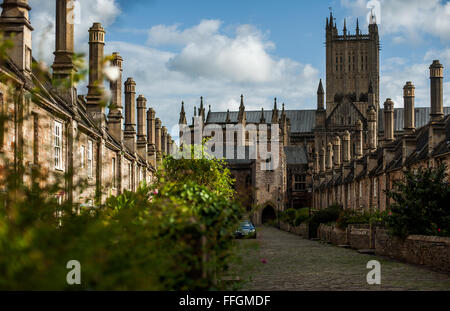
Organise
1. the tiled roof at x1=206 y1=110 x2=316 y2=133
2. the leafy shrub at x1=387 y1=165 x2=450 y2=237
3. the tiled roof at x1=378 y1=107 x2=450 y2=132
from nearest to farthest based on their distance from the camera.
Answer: the leafy shrub at x1=387 y1=165 x2=450 y2=237
the tiled roof at x1=378 y1=107 x2=450 y2=132
the tiled roof at x1=206 y1=110 x2=316 y2=133

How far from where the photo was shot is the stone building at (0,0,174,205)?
7.00 metres

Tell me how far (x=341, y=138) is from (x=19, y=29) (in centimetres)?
9342

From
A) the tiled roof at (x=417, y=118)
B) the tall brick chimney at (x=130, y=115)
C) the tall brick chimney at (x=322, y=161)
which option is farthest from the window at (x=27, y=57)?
the tiled roof at (x=417, y=118)

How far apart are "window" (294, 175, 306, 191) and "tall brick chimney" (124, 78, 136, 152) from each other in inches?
2331

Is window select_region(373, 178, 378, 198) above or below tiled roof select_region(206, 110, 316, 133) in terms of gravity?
below

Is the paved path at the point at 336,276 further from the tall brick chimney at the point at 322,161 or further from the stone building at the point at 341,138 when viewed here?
the tall brick chimney at the point at 322,161

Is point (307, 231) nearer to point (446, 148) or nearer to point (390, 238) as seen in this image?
point (446, 148)

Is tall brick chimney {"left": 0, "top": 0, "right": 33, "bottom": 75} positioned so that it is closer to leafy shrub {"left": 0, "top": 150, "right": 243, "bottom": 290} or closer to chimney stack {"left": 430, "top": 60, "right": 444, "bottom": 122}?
leafy shrub {"left": 0, "top": 150, "right": 243, "bottom": 290}

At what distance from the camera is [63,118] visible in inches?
676

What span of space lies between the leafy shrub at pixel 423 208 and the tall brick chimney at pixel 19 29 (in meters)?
12.7

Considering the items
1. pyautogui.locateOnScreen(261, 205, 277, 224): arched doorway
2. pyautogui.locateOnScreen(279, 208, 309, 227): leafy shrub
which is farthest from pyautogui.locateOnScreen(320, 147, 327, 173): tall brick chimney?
pyautogui.locateOnScreen(279, 208, 309, 227): leafy shrub

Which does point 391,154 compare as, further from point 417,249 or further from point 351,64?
point 351,64

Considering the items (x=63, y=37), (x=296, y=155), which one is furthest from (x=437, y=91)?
(x=296, y=155)

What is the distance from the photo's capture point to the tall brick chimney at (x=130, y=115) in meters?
35.9
